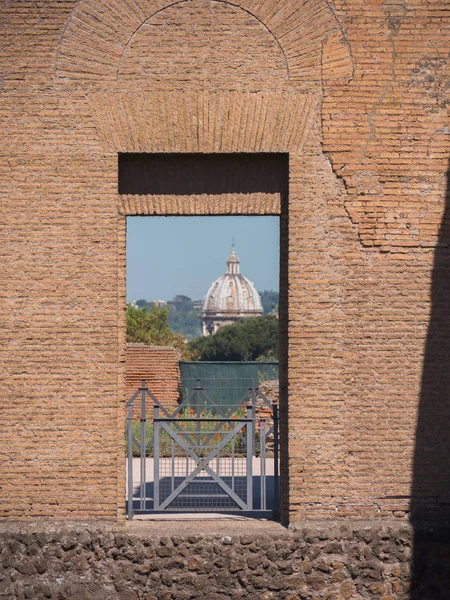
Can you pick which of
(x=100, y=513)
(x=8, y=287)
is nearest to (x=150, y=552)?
(x=100, y=513)

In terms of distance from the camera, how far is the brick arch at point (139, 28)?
352 inches

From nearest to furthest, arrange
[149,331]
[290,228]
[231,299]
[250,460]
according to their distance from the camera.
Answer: [290,228] < [250,460] < [149,331] < [231,299]

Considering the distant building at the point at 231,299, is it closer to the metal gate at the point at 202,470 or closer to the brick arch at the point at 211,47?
the metal gate at the point at 202,470

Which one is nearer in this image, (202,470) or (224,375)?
(202,470)

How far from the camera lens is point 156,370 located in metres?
19.8

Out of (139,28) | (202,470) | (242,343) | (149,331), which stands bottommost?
(202,470)

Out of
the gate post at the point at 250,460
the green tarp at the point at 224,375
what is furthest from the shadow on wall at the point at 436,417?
the green tarp at the point at 224,375

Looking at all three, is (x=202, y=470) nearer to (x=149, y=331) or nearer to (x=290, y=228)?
(x=290, y=228)

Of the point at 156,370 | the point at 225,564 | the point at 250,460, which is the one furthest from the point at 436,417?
the point at 156,370

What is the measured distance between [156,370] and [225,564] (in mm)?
11063

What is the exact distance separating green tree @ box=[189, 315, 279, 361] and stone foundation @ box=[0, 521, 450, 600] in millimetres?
62881

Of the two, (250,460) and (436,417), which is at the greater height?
(436,417)

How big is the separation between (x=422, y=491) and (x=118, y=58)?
4740 millimetres

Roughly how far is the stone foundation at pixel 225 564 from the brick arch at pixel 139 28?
403 centimetres
